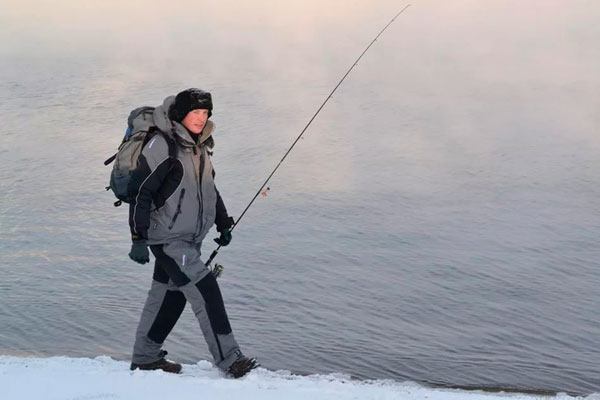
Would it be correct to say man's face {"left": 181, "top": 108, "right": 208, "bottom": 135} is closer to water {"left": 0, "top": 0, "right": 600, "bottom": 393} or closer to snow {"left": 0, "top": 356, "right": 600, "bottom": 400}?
snow {"left": 0, "top": 356, "right": 600, "bottom": 400}

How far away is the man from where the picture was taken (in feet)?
15.1

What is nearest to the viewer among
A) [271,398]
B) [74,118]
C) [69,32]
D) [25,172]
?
[271,398]

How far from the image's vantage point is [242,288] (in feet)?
22.4

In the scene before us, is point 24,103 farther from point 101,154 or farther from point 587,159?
point 587,159

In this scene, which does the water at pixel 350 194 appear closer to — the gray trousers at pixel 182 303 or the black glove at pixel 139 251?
the gray trousers at pixel 182 303

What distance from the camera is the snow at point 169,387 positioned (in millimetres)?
4254

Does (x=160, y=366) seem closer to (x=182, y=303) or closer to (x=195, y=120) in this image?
(x=182, y=303)

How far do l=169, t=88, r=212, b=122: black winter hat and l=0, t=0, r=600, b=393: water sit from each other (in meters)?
1.74

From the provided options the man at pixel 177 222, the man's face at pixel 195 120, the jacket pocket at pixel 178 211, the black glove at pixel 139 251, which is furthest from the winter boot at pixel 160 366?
the man's face at pixel 195 120

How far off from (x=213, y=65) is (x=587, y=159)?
559cm

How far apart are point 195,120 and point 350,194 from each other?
4.03 metres

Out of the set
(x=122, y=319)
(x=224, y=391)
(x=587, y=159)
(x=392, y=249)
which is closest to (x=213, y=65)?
(x=587, y=159)

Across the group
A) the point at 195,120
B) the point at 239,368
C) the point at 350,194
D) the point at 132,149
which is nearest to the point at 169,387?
the point at 239,368

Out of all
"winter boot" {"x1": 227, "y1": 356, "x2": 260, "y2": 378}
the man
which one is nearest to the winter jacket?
the man
